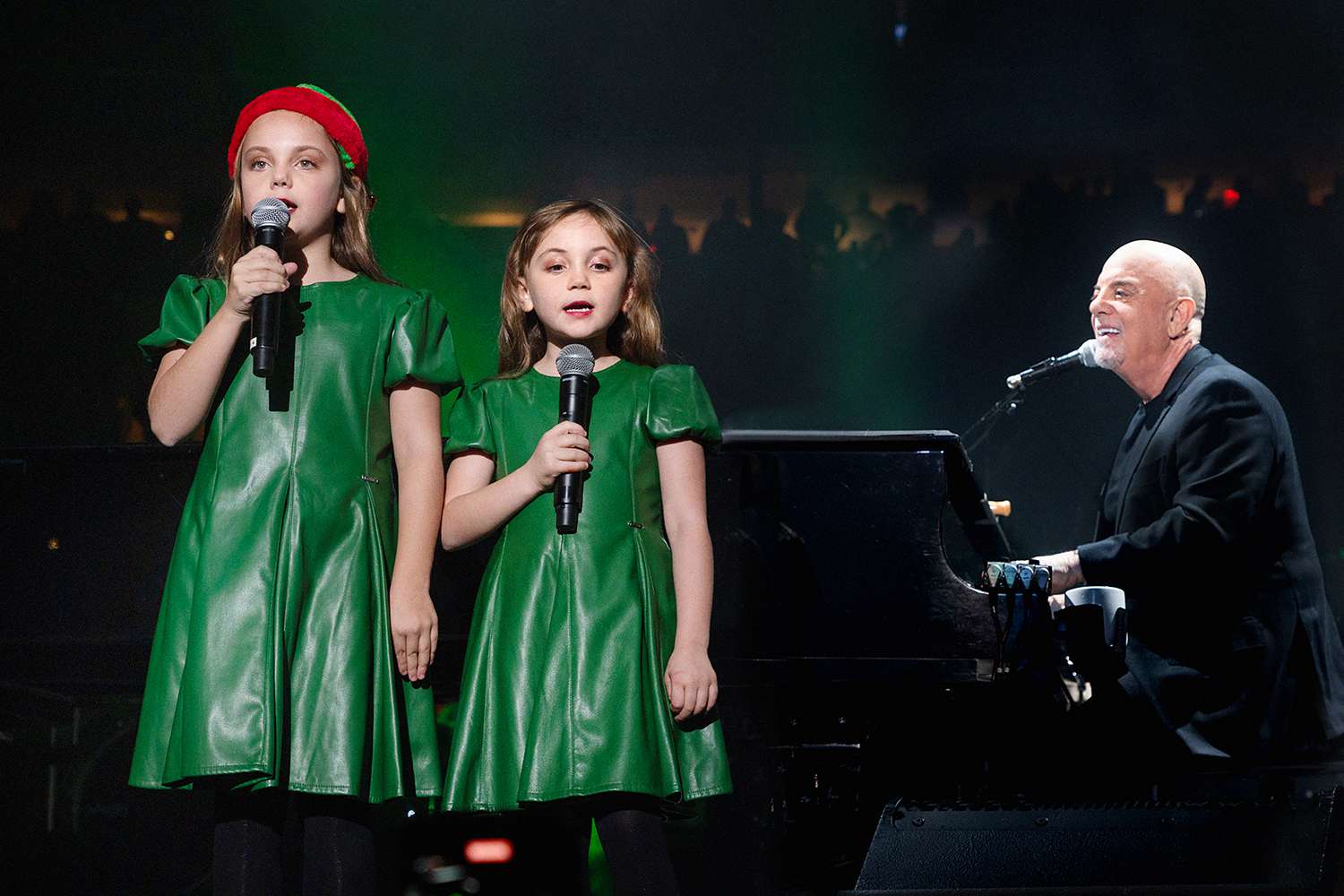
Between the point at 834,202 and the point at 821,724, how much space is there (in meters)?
2.42

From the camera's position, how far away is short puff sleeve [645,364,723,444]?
7.29 feet

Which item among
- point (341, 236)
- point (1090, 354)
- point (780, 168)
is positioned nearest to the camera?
point (341, 236)

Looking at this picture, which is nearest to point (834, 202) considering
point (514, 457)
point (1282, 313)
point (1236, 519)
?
point (1282, 313)

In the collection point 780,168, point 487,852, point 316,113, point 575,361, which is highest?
point 780,168

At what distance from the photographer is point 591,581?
7.02 feet

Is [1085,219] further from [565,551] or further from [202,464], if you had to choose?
[202,464]

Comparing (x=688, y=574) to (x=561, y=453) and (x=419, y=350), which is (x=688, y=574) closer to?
(x=561, y=453)

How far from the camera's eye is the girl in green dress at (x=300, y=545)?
1.99 metres

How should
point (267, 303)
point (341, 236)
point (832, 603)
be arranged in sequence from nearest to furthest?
point (267, 303)
point (341, 236)
point (832, 603)

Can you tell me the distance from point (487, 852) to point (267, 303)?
2.18 meters

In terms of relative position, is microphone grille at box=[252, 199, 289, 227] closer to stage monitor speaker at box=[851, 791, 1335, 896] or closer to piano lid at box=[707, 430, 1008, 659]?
piano lid at box=[707, 430, 1008, 659]

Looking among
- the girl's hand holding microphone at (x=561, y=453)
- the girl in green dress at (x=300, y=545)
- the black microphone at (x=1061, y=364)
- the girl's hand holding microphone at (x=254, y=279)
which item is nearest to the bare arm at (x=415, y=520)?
the girl in green dress at (x=300, y=545)

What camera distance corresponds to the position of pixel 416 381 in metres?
2.20

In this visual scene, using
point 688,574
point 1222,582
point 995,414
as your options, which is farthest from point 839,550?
point 995,414
